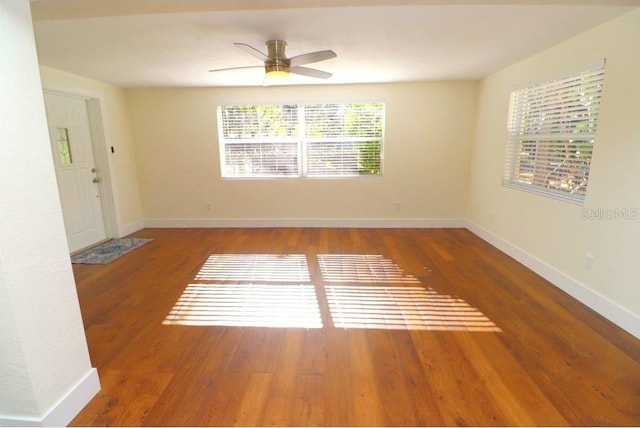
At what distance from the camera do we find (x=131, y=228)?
5.02 meters

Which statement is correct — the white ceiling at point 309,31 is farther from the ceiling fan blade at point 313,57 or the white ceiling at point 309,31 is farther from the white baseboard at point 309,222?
the white baseboard at point 309,222

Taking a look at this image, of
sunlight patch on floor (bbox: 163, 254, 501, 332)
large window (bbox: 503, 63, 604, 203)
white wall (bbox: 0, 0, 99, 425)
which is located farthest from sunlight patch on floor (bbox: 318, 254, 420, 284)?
white wall (bbox: 0, 0, 99, 425)

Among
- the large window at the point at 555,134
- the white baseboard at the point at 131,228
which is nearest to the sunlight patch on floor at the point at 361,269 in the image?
the large window at the point at 555,134

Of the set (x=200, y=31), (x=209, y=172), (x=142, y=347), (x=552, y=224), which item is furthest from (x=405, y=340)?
(x=209, y=172)

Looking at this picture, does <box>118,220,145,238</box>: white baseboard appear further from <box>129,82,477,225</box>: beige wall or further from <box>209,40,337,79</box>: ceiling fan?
<box>209,40,337,79</box>: ceiling fan

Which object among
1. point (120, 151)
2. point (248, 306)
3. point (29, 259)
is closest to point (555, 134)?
point (248, 306)

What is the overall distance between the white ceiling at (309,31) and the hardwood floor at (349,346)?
211cm

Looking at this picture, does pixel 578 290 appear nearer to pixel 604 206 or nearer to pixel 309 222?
pixel 604 206

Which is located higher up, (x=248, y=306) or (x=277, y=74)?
(x=277, y=74)

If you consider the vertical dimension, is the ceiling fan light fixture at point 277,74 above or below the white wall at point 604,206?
above

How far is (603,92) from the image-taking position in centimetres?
249

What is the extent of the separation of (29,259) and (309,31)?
2328 mm

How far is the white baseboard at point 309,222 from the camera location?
201 inches

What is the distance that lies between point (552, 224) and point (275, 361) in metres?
2.94
